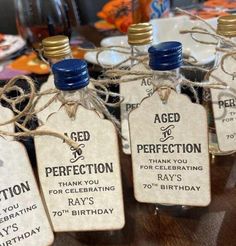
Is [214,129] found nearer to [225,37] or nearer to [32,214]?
[225,37]

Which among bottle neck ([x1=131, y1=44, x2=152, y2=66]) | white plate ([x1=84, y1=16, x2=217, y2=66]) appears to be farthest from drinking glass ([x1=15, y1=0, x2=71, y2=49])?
bottle neck ([x1=131, y1=44, x2=152, y2=66])

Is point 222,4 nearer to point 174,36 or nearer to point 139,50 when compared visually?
point 174,36

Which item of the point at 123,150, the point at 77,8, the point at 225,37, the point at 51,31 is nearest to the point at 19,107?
the point at 123,150

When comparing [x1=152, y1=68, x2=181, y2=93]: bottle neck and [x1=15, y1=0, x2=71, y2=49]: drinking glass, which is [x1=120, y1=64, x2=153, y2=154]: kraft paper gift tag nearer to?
[x1=152, y1=68, x2=181, y2=93]: bottle neck

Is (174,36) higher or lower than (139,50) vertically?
lower

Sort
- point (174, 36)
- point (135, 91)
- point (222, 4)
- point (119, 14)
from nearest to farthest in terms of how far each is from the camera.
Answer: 1. point (135, 91)
2. point (174, 36)
3. point (119, 14)
4. point (222, 4)

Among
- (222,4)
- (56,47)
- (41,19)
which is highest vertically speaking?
(56,47)

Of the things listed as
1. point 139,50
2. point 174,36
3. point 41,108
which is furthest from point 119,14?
point 41,108
